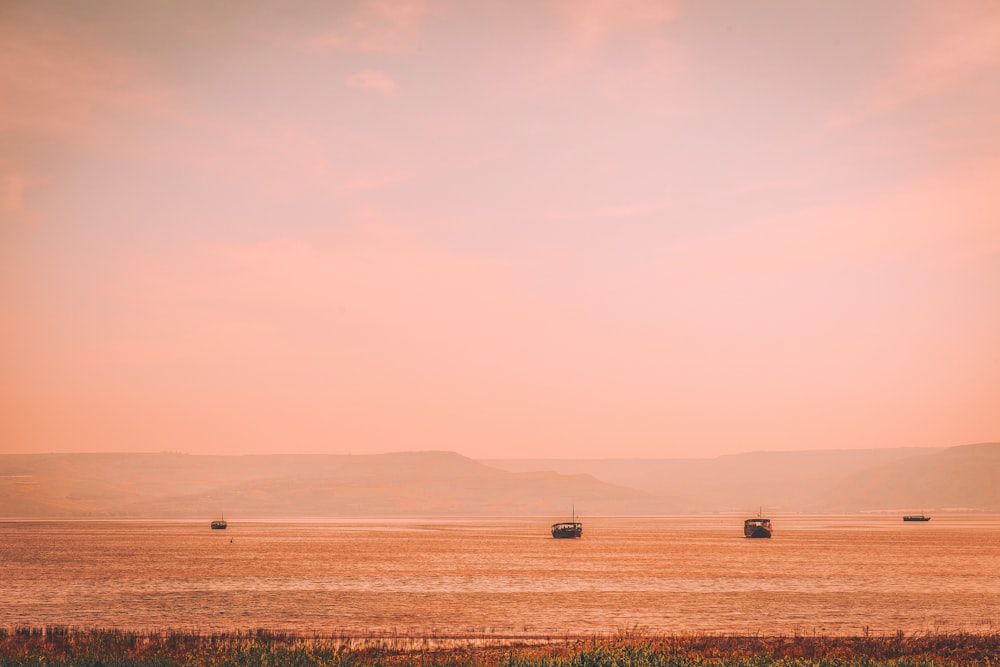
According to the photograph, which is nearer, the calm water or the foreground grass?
the foreground grass

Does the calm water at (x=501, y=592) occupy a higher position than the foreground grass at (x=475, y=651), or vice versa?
the foreground grass at (x=475, y=651)

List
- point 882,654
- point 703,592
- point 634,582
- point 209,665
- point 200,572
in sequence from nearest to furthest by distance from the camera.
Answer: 1. point 209,665
2. point 882,654
3. point 703,592
4. point 634,582
5. point 200,572

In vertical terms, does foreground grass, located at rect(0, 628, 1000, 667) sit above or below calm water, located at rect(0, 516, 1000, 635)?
above

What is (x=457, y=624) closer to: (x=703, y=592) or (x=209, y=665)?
(x=209, y=665)

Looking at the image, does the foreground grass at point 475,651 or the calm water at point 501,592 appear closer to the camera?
the foreground grass at point 475,651

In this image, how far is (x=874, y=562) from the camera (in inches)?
5477

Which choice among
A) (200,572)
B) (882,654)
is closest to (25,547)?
(200,572)

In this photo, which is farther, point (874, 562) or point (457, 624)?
point (874, 562)

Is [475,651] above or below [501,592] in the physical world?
above

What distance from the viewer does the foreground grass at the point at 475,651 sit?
39.1 metres

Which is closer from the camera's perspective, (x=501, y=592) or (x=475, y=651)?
(x=475, y=651)

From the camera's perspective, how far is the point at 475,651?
1882 inches

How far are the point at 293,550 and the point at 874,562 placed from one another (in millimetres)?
94379

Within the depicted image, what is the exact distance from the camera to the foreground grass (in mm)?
39062
